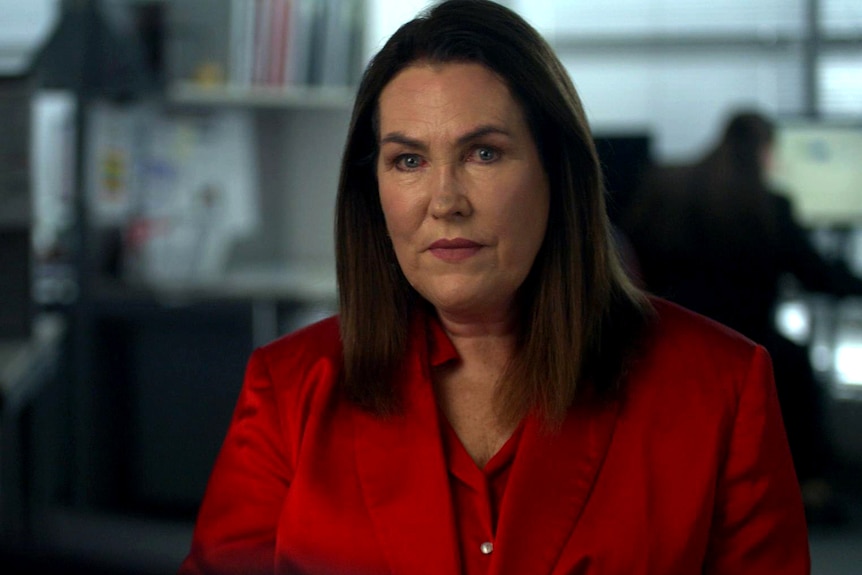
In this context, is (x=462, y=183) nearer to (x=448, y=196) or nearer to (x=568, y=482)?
(x=448, y=196)

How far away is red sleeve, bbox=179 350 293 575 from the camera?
1225 mm

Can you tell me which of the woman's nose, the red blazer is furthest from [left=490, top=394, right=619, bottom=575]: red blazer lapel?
the woman's nose

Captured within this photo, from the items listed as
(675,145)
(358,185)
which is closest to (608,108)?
(675,145)

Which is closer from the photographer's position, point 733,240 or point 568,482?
point 568,482

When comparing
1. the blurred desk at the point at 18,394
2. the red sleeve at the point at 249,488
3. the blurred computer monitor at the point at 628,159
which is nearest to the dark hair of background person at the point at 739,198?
the blurred computer monitor at the point at 628,159

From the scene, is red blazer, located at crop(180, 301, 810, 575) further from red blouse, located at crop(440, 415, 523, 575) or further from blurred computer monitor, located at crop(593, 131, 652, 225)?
blurred computer monitor, located at crop(593, 131, 652, 225)

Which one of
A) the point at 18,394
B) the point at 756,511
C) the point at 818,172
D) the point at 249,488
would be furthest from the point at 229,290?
the point at 756,511

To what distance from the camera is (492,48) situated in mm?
1194

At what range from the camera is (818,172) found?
337cm

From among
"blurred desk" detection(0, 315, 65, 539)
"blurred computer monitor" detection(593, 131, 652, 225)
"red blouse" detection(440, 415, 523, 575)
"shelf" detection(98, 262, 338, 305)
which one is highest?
"blurred computer monitor" detection(593, 131, 652, 225)

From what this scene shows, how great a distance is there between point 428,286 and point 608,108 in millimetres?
2597

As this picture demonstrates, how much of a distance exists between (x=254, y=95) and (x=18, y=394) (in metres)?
1.25

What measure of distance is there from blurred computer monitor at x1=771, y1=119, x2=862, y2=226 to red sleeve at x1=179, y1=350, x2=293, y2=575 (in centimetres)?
247

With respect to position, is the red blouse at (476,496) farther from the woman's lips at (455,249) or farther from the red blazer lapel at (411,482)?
the woman's lips at (455,249)
